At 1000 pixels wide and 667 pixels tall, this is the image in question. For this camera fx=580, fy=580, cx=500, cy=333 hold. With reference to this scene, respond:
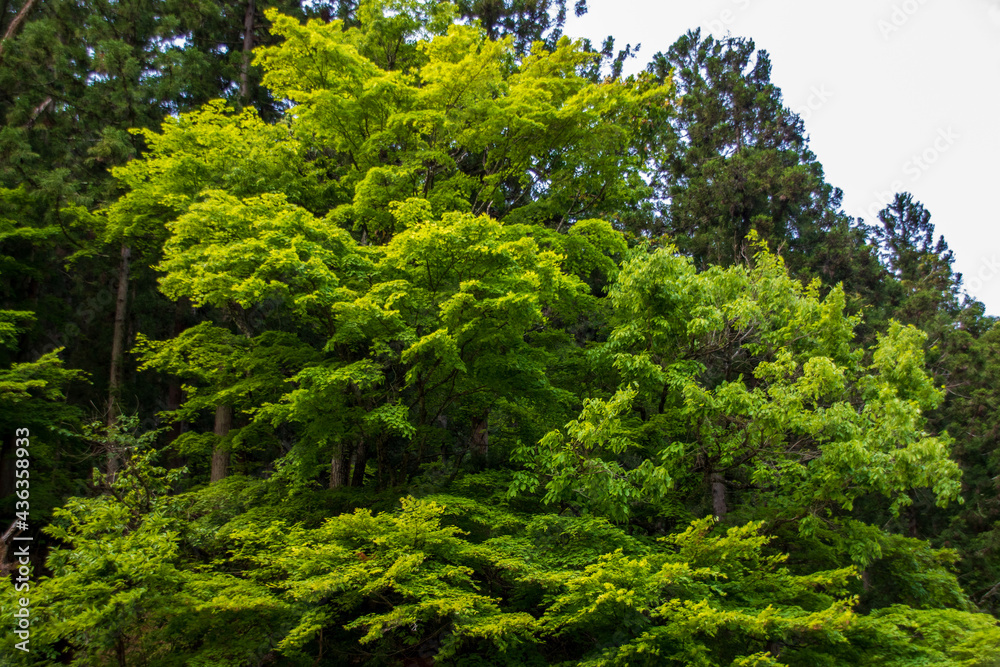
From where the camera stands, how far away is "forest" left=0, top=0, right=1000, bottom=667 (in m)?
5.58

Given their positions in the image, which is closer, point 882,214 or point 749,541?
point 749,541

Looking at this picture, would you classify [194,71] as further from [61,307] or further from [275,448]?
[275,448]

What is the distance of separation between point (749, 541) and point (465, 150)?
777 cm

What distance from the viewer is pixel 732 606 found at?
6.10 metres

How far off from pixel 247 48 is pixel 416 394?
11.7 meters

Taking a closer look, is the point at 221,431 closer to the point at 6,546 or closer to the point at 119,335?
the point at 6,546

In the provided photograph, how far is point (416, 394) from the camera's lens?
8.70 metres

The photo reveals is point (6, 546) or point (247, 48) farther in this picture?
point (247, 48)

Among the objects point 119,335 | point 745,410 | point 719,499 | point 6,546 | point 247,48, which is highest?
point 247,48

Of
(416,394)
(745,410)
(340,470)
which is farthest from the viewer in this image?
(340,470)

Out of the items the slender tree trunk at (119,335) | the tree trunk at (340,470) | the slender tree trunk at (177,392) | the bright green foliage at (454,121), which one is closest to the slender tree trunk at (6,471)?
the slender tree trunk at (119,335)

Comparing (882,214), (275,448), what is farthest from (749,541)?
(882,214)

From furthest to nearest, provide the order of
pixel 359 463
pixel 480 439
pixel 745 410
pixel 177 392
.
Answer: pixel 177 392
pixel 480 439
pixel 359 463
pixel 745 410

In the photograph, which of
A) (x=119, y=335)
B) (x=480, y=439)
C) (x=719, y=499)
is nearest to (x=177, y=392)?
(x=119, y=335)
